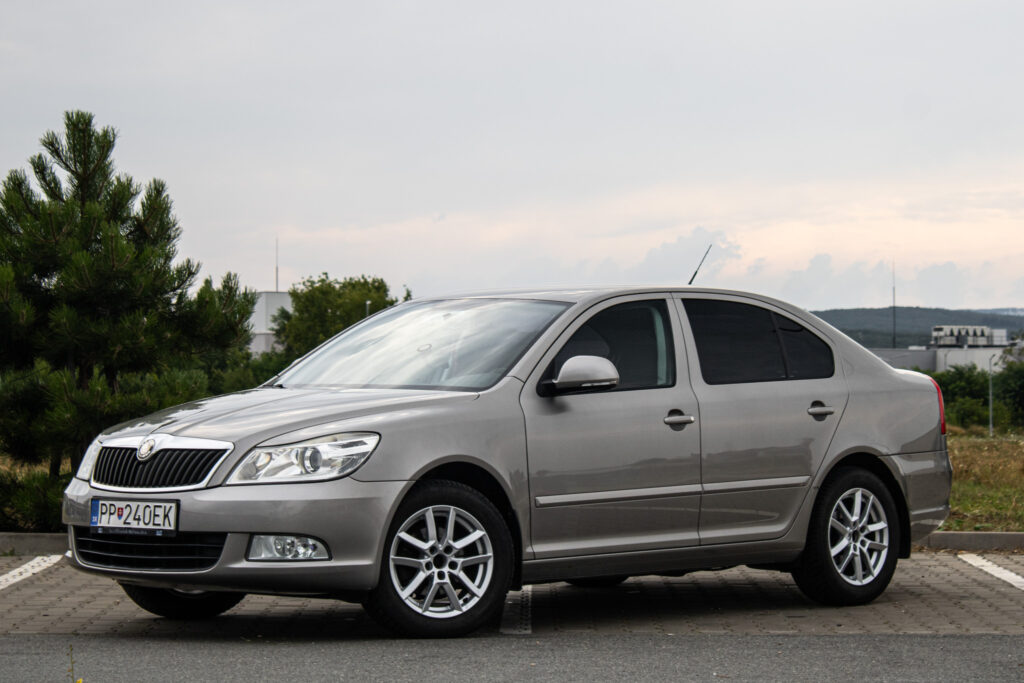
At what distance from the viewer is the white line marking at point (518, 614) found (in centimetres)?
722

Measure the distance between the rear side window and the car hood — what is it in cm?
163

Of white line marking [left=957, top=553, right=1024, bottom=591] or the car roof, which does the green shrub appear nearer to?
the car roof

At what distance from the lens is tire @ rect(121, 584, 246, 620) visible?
24.8 feet

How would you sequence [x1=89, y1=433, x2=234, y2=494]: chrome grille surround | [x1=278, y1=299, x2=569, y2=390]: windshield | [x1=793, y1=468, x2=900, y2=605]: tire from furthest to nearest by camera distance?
[x1=793, y1=468, x2=900, y2=605]: tire → [x1=278, y1=299, x2=569, y2=390]: windshield → [x1=89, y1=433, x2=234, y2=494]: chrome grille surround

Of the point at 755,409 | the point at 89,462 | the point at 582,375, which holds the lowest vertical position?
the point at 89,462

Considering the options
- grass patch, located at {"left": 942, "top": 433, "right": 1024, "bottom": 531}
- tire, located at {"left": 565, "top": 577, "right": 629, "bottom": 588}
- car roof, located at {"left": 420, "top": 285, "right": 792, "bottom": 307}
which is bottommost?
tire, located at {"left": 565, "top": 577, "right": 629, "bottom": 588}

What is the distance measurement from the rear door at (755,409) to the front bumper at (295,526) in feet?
6.50

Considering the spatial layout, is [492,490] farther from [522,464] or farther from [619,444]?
[619,444]

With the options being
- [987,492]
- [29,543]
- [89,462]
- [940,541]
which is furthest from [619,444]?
[987,492]

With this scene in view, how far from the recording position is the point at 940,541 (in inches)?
441

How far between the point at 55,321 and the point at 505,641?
21.7 feet

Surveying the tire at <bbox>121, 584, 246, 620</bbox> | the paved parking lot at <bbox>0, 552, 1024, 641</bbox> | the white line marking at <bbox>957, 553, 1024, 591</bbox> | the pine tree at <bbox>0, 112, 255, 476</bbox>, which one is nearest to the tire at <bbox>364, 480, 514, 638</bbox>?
the paved parking lot at <bbox>0, 552, 1024, 641</bbox>

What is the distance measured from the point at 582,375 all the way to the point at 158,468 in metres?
1.98

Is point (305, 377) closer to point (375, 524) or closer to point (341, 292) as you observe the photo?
point (375, 524)
